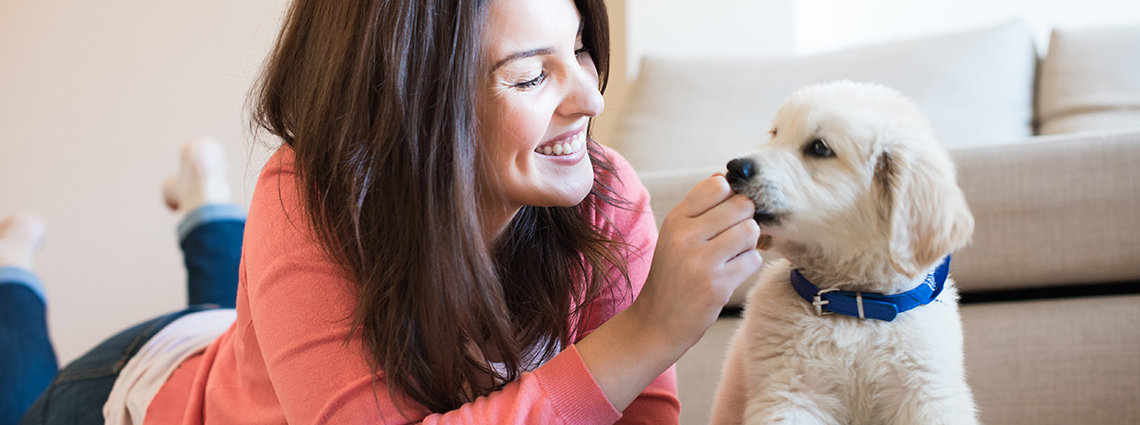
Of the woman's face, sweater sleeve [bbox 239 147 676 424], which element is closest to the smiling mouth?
the woman's face

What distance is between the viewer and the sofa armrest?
124cm

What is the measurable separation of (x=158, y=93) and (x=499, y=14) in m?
2.77

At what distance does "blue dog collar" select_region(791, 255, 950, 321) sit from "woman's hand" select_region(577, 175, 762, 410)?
0.14 meters

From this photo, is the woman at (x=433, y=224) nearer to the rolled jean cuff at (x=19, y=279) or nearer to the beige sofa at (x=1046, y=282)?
the beige sofa at (x=1046, y=282)

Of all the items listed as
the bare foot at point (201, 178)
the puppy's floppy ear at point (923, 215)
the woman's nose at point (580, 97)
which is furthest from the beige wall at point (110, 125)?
the puppy's floppy ear at point (923, 215)

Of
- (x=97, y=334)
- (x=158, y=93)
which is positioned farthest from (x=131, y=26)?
(x=97, y=334)

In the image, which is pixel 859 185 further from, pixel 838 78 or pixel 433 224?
pixel 838 78

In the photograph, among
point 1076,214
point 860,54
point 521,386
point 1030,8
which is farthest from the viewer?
point 1030,8

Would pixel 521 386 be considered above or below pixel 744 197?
below

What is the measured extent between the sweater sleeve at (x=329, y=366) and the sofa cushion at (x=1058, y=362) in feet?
2.85

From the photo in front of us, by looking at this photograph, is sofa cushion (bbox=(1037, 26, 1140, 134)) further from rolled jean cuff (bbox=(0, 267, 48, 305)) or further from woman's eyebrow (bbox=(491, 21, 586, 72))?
rolled jean cuff (bbox=(0, 267, 48, 305))

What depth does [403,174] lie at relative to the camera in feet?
2.60

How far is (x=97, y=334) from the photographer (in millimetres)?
3098

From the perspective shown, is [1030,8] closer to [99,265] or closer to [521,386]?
[521,386]
